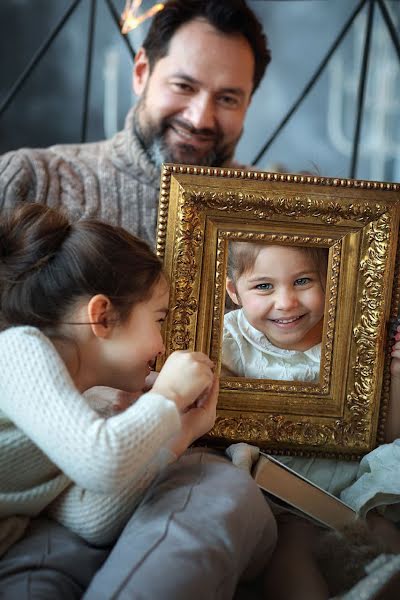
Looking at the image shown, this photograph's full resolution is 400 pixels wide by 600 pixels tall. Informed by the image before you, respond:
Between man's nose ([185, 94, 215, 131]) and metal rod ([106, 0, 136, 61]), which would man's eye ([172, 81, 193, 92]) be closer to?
man's nose ([185, 94, 215, 131])

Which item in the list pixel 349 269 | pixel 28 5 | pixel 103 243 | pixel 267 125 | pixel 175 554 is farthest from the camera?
pixel 267 125

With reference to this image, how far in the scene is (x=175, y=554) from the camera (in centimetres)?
65

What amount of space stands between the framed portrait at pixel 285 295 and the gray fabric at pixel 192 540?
0.55ft

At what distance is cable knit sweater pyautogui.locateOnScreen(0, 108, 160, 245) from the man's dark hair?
0.21m

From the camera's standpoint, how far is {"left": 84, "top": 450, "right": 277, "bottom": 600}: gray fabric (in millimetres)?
627

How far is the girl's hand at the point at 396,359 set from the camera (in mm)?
947

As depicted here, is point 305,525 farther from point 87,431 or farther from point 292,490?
point 87,431

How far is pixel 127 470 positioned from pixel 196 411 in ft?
0.63

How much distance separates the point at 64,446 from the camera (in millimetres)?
696

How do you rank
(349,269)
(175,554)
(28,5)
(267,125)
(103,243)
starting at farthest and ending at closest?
(267,125)
(28,5)
(349,269)
(103,243)
(175,554)

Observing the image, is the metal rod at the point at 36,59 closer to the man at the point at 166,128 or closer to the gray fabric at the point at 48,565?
the man at the point at 166,128

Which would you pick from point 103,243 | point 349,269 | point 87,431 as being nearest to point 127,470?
point 87,431

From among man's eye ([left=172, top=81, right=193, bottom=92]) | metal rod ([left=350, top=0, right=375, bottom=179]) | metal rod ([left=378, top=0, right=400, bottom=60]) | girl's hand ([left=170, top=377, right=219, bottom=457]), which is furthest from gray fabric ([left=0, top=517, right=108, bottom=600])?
metal rod ([left=378, top=0, right=400, bottom=60])

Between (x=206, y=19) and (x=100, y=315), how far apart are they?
85cm
